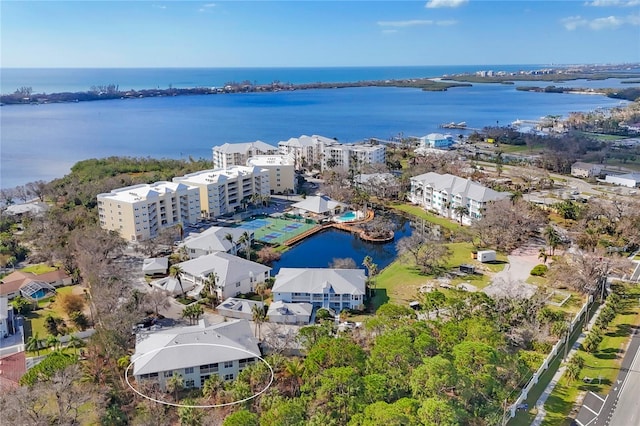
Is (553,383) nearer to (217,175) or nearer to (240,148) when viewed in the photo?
(217,175)

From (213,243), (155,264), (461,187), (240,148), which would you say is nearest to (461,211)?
(461,187)

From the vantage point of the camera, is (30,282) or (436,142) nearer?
(30,282)

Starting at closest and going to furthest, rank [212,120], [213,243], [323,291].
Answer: [323,291] → [213,243] → [212,120]

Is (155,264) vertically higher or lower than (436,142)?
lower

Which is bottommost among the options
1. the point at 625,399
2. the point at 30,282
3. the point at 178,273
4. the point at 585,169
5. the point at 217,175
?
the point at 625,399

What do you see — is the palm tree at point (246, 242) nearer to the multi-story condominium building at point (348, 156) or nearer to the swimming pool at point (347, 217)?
the swimming pool at point (347, 217)

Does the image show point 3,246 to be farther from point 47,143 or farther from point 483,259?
point 47,143

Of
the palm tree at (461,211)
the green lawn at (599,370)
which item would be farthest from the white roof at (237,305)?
the palm tree at (461,211)
